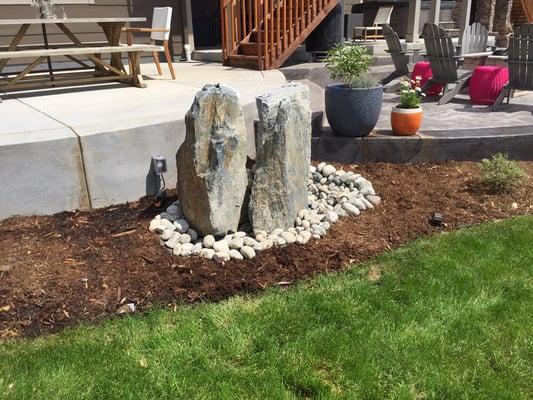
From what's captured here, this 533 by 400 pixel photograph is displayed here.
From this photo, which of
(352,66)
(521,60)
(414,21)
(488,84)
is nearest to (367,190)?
(352,66)

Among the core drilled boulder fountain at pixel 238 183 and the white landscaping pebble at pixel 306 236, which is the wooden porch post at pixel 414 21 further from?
the white landscaping pebble at pixel 306 236

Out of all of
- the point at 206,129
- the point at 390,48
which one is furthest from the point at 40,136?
the point at 390,48

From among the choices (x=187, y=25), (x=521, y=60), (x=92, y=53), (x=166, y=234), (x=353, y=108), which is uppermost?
(x=187, y=25)

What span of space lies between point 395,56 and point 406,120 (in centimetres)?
334

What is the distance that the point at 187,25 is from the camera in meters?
9.47

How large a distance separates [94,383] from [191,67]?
6.90 metres

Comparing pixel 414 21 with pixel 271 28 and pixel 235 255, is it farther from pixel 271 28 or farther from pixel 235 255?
pixel 235 255

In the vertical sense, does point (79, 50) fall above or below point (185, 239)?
above

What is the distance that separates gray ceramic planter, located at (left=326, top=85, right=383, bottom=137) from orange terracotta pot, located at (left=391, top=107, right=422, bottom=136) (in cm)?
20

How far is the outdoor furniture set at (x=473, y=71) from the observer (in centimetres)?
596

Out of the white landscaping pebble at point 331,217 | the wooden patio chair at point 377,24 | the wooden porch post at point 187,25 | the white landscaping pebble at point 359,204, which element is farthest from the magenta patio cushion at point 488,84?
the wooden patio chair at point 377,24

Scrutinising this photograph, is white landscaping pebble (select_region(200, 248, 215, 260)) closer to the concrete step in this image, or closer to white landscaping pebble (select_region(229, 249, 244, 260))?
white landscaping pebble (select_region(229, 249, 244, 260))

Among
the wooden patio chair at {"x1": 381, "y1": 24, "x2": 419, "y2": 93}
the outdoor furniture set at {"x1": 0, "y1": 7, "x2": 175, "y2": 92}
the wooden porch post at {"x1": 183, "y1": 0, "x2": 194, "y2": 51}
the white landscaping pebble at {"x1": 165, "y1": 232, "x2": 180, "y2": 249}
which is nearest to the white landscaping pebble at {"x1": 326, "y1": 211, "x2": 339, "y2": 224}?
the white landscaping pebble at {"x1": 165, "y1": 232, "x2": 180, "y2": 249}

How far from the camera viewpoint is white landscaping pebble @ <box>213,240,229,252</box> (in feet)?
10.9
